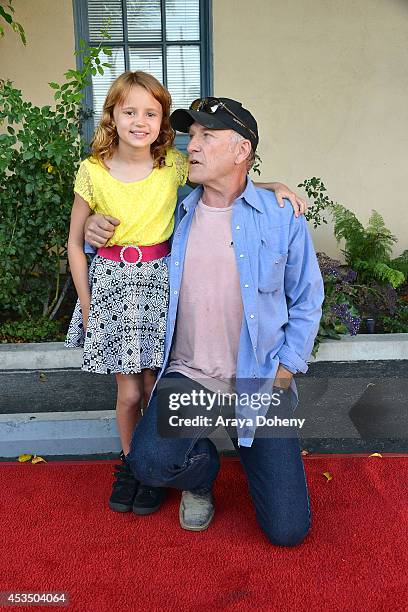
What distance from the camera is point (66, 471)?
3348 millimetres

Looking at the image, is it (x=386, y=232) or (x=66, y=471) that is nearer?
(x=66, y=471)

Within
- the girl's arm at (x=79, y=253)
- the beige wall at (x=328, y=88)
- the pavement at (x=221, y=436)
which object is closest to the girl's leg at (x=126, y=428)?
the girl's arm at (x=79, y=253)

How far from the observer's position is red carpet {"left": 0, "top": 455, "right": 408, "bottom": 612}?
7.73ft

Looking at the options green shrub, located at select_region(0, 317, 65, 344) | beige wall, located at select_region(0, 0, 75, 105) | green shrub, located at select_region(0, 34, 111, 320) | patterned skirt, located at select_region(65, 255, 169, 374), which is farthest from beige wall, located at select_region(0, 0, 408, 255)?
patterned skirt, located at select_region(65, 255, 169, 374)

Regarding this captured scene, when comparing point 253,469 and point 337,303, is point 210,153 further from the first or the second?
point 337,303

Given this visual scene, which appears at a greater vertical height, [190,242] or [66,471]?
[190,242]

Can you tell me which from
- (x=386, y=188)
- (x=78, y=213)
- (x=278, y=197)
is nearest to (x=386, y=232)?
(x=386, y=188)

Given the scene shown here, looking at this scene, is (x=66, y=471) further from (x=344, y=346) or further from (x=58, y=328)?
(x=344, y=346)

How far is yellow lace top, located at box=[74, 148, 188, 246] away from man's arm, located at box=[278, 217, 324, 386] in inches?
22.8

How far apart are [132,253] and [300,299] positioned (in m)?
0.77

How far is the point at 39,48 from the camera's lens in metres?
5.03

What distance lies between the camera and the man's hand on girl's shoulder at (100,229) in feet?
9.17

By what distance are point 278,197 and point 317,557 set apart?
149cm

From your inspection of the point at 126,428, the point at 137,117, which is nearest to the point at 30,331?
the point at 126,428
